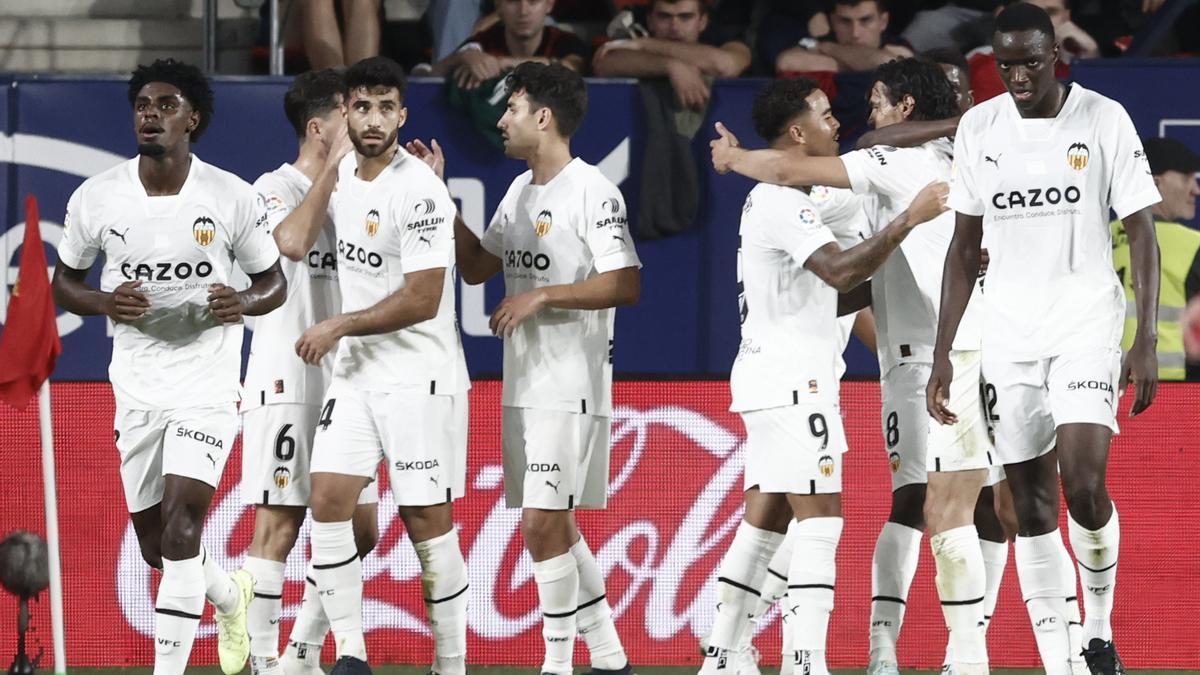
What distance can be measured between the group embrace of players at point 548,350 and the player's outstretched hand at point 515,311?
0.04 feet

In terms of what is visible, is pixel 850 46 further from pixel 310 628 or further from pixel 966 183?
pixel 310 628

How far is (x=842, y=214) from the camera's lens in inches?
311

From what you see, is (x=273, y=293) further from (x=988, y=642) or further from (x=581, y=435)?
(x=988, y=642)

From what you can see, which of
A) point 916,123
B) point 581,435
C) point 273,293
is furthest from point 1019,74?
point 273,293

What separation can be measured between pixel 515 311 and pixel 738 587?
139cm

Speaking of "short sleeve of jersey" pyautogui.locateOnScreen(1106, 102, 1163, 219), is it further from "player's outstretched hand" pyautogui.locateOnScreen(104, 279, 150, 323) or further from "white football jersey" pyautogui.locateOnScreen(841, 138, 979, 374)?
"player's outstretched hand" pyautogui.locateOnScreen(104, 279, 150, 323)

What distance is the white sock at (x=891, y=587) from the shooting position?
25.4ft

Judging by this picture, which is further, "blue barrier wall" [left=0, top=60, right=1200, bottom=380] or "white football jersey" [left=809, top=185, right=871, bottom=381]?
"blue barrier wall" [left=0, top=60, right=1200, bottom=380]

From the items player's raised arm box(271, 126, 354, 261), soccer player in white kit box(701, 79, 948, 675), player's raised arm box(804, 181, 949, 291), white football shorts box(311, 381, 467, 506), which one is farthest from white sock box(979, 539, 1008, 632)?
player's raised arm box(271, 126, 354, 261)

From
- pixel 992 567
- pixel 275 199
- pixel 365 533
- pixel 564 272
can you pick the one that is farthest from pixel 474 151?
pixel 992 567

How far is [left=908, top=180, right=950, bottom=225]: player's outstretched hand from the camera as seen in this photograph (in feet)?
22.8

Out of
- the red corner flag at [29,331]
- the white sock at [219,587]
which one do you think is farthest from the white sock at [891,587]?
the red corner flag at [29,331]

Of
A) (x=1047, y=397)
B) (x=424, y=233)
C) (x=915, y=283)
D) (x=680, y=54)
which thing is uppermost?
(x=680, y=54)

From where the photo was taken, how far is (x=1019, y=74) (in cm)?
654
